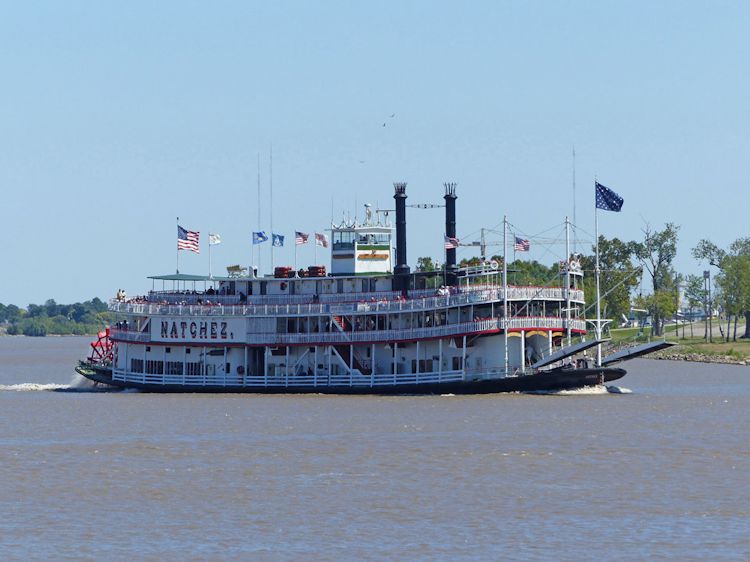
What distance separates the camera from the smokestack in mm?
70812

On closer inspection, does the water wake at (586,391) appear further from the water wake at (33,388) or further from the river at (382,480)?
the water wake at (33,388)

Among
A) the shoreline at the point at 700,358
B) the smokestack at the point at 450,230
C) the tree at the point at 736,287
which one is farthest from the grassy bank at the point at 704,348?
the smokestack at the point at 450,230

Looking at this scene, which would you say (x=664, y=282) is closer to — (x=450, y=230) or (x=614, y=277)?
(x=614, y=277)

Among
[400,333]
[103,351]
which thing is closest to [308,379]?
[400,333]

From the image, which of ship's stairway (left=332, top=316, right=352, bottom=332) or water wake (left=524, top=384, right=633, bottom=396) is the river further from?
ship's stairway (left=332, top=316, right=352, bottom=332)

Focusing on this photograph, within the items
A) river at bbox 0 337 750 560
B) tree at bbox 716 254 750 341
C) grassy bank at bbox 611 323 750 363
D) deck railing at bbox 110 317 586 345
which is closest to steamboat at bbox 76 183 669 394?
deck railing at bbox 110 317 586 345

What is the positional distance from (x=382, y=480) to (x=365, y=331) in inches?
1223

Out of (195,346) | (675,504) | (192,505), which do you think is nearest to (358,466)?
(192,505)

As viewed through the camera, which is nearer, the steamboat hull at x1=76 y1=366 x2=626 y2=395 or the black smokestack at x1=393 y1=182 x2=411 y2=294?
the steamboat hull at x1=76 y1=366 x2=626 y2=395

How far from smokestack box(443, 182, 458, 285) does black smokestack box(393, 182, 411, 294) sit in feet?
7.04

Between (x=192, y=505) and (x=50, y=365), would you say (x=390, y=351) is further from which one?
(x=50, y=365)

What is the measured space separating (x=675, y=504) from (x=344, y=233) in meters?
42.2

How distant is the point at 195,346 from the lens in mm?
73750

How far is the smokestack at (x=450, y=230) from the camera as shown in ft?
232
